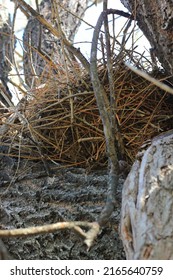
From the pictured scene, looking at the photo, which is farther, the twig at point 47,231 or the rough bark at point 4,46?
the rough bark at point 4,46

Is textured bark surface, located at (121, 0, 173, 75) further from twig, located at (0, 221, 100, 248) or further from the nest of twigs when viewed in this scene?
twig, located at (0, 221, 100, 248)

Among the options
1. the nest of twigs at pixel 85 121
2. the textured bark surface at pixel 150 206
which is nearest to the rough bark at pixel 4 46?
the nest of twigs at pixel 85 121

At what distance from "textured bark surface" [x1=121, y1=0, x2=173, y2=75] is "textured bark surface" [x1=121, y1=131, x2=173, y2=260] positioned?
28 centimetres

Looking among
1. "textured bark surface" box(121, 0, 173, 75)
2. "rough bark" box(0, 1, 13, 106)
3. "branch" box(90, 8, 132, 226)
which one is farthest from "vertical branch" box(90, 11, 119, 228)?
"rough bark" box(0, 1, 13, 106)

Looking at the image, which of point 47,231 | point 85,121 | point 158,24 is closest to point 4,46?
point 85,121

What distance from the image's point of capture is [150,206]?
1072 mm

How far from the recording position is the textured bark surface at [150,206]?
0.99 metres

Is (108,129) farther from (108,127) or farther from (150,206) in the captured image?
(150,206)

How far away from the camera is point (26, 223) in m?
1.43

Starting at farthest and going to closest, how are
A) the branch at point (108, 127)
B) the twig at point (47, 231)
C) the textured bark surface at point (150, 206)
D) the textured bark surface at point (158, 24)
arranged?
the textured bark surface at point (158, 24), the branch at point (108, 127), the textured bark surface at point (150, 206), the twig at point (47, 231)

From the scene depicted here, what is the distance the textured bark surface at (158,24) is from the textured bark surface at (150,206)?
0.92 ft

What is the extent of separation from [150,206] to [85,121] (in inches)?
23.2

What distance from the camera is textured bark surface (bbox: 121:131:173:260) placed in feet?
3.25

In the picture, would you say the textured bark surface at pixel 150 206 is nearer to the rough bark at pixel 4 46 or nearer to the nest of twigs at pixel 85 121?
the nest of twigs at pixel 85 121
